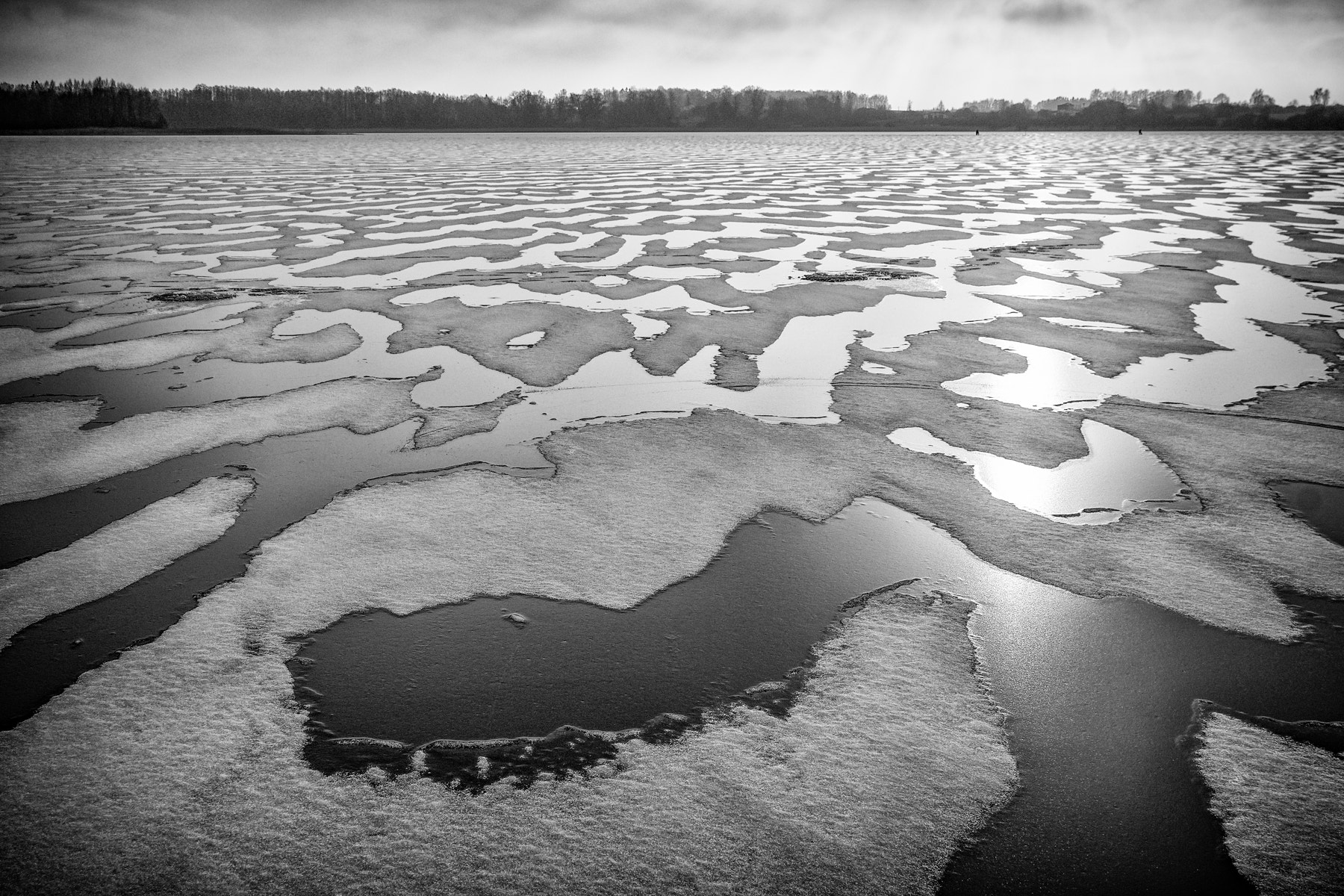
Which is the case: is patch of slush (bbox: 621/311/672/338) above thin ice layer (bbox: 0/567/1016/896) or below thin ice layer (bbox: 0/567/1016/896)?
above

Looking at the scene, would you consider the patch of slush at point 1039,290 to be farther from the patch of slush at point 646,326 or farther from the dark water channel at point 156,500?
the dark water channel at point 156,500

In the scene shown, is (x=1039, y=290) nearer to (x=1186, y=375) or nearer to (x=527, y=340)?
(x=1186, y=375)

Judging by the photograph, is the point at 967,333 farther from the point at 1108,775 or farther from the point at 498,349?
the point at 1108,775

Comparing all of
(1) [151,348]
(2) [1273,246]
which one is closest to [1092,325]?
(2) [1273,246]

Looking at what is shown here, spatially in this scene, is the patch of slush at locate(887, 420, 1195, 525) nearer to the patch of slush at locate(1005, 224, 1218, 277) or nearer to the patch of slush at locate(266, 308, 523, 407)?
the patch of slush at locate(266, 308, 523, 407)

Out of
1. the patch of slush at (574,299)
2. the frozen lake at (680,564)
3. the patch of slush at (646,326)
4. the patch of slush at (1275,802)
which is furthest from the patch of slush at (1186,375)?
the patch of slush at (1275,802)

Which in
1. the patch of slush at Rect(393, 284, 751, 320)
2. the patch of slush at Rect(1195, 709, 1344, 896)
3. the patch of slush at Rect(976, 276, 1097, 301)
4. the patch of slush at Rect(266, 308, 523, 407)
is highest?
the patch of slush at Rect(976, 276, 1097, 301)

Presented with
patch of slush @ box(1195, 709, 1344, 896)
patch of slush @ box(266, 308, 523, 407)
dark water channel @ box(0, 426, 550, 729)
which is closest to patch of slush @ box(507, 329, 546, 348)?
patch of slush @ box(266, 308, 523, 407)

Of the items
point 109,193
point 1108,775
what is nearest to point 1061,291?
point 1108,775

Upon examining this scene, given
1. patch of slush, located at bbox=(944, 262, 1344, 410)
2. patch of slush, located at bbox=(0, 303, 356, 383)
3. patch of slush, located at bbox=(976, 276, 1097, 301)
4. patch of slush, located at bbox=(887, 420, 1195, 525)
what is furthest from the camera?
patch of slush, located at bbox=(976, 276, 1097, 301)
